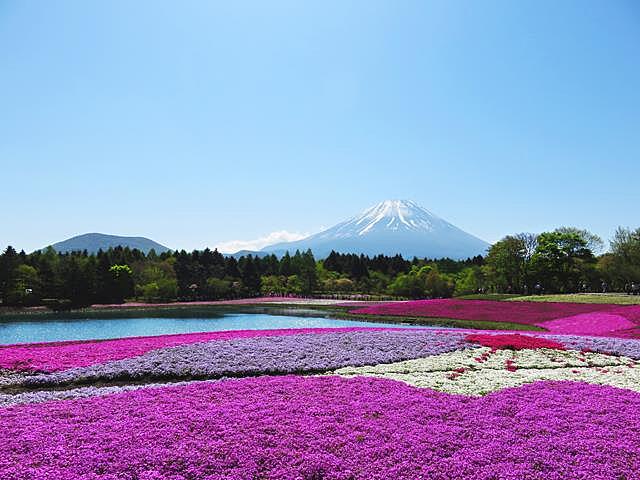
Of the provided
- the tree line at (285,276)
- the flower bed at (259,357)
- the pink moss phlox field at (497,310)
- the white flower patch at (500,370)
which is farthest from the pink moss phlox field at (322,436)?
the tree line at (285,276)

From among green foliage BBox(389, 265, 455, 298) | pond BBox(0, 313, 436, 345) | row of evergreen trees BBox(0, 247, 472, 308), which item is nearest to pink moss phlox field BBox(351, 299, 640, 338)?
pond BBox(0, 313, 436, 345)

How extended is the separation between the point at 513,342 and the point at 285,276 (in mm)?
82803

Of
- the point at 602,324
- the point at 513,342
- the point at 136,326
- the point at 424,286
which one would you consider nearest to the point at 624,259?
the point at 424,286

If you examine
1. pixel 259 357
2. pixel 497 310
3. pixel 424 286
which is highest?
pixel 424 286

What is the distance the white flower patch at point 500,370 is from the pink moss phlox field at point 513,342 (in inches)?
28.1

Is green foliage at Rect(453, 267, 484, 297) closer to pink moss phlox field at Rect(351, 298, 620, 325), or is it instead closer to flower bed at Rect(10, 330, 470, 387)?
pink moss phlox field at Rect(351, 298, 620, 325)

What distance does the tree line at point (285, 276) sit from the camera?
66312 millimetres

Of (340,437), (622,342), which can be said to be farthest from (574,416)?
(622,342)

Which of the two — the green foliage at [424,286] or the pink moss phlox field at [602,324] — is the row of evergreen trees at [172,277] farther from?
the pink moss phlox field at [602,324]

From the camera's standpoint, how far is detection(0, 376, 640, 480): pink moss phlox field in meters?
7.62

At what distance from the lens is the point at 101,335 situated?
108 feet

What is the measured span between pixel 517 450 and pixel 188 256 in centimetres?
9734

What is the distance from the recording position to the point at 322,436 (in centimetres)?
893

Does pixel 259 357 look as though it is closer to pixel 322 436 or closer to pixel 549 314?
pixel 322 436
